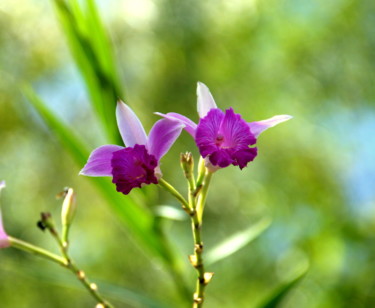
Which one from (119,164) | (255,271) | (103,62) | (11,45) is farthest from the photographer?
(11,45)

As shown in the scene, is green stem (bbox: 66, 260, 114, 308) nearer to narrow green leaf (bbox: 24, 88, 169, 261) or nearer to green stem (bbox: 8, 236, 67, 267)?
green stem (bbox: 8, 236, 67, 267)

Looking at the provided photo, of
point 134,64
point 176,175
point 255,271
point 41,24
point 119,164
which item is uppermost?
point 41,24

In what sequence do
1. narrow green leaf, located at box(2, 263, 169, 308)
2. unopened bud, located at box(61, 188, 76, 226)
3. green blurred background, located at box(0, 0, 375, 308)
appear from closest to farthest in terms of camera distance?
unopened bud, located at box(61, 188, 76, 226)
narrow green leaf, located at box(2, 263, 169, 308)
green blurred background, located at box(0, 0, 375, 308)

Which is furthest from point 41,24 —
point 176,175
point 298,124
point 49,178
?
point 298,124

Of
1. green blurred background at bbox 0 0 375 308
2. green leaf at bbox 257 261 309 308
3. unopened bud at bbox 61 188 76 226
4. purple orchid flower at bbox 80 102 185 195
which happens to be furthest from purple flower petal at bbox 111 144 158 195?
green blurred background at bbox 0 0 375 308

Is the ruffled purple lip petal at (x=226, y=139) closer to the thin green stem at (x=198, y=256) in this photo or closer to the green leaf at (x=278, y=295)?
the thin green stem at (x=198, y=256)

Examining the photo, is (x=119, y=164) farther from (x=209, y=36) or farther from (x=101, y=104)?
(x=209, y=36)
